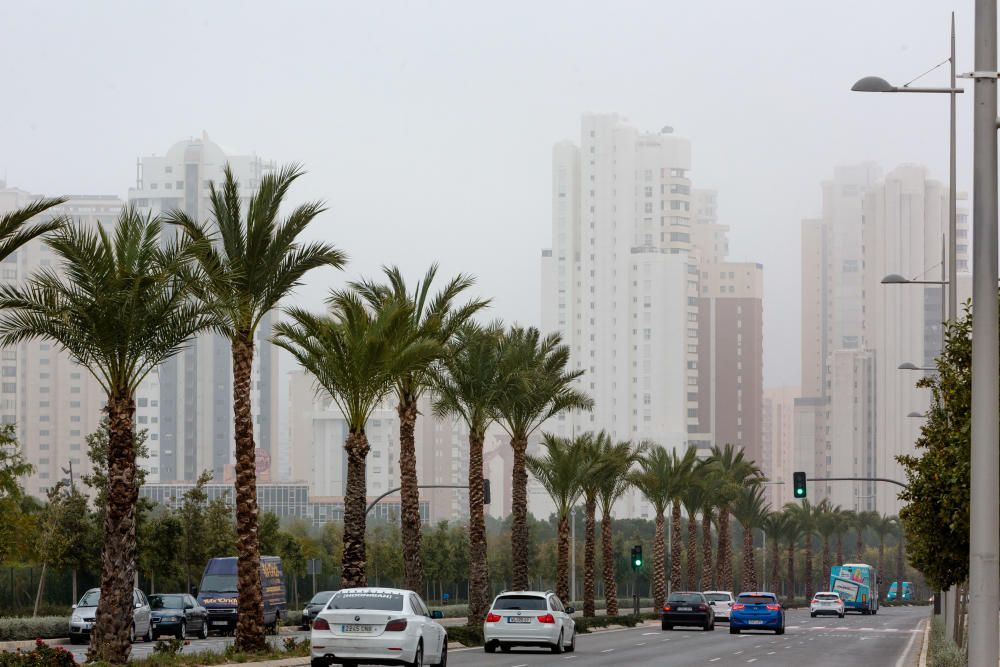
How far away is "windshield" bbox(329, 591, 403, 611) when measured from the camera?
25.0 m

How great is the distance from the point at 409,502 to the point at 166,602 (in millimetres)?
8126

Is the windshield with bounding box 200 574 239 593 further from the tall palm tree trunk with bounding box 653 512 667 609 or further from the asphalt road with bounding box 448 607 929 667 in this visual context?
the tall palm tree trunk with bounding box 653 512 667 609

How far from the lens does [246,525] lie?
104ft

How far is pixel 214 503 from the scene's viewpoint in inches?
2854

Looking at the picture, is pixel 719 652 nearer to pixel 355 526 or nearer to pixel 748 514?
pixel 355 526

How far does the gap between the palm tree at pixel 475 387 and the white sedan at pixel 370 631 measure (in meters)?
24.2

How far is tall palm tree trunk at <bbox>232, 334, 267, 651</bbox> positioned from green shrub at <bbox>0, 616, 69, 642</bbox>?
15.1 metres

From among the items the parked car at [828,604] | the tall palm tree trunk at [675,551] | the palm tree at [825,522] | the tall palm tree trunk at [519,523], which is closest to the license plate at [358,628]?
the tall palm tree trunk at [519,523]

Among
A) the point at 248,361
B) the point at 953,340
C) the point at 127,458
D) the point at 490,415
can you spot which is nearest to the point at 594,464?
the point at 490,415

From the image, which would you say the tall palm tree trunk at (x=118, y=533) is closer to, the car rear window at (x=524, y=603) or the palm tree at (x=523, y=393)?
the car rear window at (x=524, y=603)

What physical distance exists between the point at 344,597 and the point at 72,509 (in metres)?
38.0

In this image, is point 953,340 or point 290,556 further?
point 290,556

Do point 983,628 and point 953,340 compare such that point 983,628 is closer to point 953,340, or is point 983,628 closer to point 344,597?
point 953,340

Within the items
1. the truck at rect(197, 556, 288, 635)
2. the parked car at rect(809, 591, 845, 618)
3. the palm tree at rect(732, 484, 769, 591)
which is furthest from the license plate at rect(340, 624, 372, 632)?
the palm tree at rect(732, 484, 769, 591)
